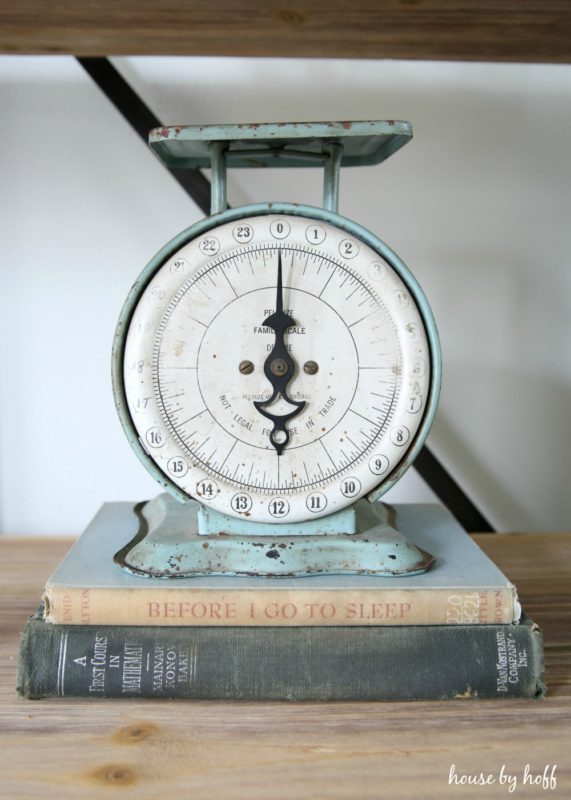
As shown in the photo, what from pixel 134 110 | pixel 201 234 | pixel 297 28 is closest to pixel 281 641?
pixel 201 234

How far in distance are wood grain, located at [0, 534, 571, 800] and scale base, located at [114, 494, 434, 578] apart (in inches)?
5.7

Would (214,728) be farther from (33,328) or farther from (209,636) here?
(33,328)

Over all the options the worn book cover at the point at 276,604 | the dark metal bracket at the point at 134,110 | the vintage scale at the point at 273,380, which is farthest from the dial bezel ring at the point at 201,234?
the dark metal bracket at the point at 134,110

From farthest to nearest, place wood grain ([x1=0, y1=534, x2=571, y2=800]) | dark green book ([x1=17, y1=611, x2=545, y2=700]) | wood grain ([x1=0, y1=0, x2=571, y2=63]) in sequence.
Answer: wood grain ([x1=0, y1=0, x2=571, y2=63]) → dark green book ([x1=17, y1=611, x2=545, y2=700]) → wood grain ([x1=0, y1=534, x2=571, y2=800])

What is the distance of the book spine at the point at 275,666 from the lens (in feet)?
2.86

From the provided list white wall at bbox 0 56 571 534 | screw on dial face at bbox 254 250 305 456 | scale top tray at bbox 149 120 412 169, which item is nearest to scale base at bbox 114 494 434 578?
screw on dial face at bbox 254 250 305 456

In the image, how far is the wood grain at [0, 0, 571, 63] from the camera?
106cm

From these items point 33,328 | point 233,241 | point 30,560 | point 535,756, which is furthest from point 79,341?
point 535,756

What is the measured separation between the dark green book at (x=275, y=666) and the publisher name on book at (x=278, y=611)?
0.02 m

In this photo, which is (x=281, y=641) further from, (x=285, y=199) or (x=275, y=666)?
(x=285, y=199)

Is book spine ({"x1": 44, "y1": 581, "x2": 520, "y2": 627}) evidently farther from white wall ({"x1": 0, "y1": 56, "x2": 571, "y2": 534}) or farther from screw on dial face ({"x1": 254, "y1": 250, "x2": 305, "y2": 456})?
white wall ({"x1": 0, "y1": 56, "x2": 571, "y2": 534})

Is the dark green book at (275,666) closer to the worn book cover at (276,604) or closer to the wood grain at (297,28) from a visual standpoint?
the worn book cover at (276,604)

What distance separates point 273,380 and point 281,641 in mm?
282

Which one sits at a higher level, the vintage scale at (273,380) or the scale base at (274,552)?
the vintage scale at (273,380)
